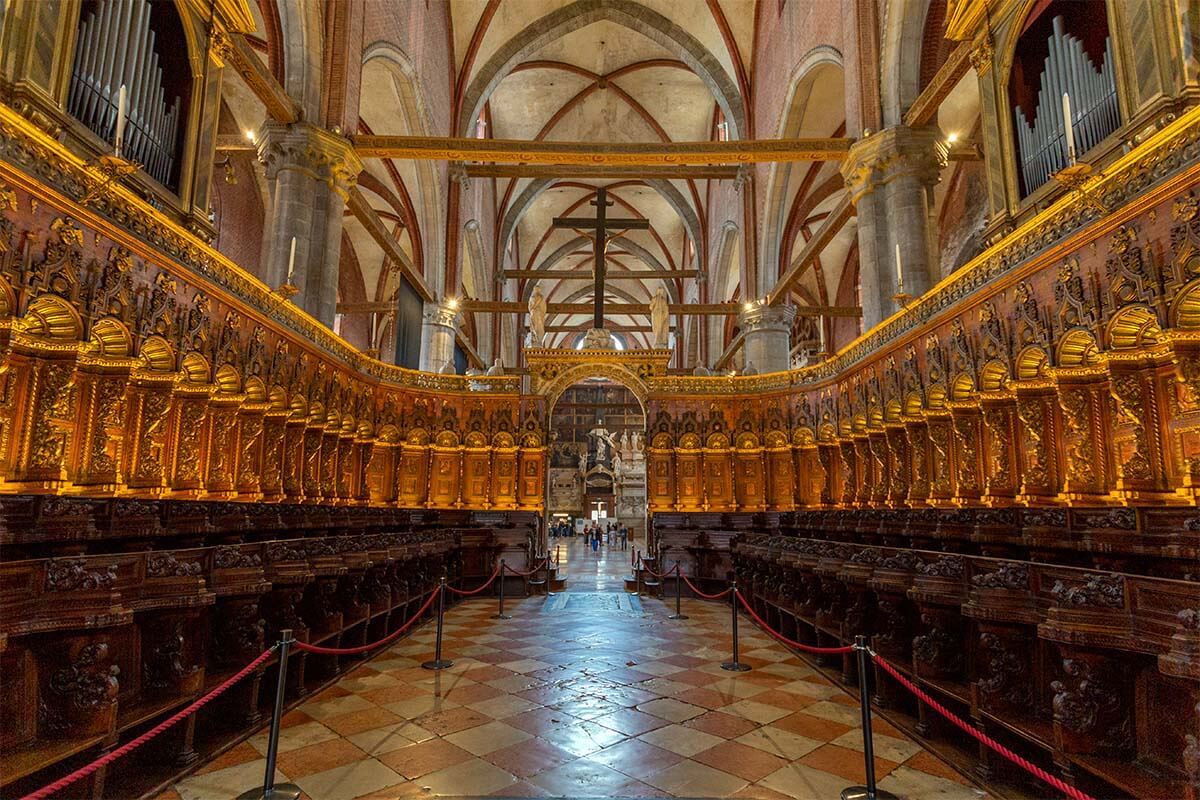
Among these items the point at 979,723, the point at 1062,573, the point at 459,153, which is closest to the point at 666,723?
the point at 979,723

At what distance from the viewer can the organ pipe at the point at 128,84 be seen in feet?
21.6

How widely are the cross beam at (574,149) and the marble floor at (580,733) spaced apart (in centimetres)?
981

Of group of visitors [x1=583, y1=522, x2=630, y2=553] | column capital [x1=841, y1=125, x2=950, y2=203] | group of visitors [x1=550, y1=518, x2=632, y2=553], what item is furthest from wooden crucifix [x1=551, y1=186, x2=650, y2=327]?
group of visitors [x1=550, y1=518, x2=632, y2=553]

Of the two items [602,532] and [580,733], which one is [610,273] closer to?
[602,532]

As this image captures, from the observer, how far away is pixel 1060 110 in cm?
751

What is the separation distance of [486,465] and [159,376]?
8259mm

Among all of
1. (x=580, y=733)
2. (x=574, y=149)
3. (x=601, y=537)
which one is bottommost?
(x=601, y=537)

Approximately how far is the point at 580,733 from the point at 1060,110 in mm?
8578

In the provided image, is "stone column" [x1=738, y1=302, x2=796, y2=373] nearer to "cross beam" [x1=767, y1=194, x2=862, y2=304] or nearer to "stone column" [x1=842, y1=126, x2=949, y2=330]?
"cross beam" [x1=767, y1=194, x2=862, y2=304]

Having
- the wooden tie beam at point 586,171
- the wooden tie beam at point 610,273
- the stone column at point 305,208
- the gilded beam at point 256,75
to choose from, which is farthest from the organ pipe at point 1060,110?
the wooden tie beam at point 610,273

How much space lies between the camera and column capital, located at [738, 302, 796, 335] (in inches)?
738

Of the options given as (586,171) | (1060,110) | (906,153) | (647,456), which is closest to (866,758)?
(1060,110)

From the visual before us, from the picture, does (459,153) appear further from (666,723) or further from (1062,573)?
(1062,573)

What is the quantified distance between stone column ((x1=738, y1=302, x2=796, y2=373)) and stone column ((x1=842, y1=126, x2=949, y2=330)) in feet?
22.1
